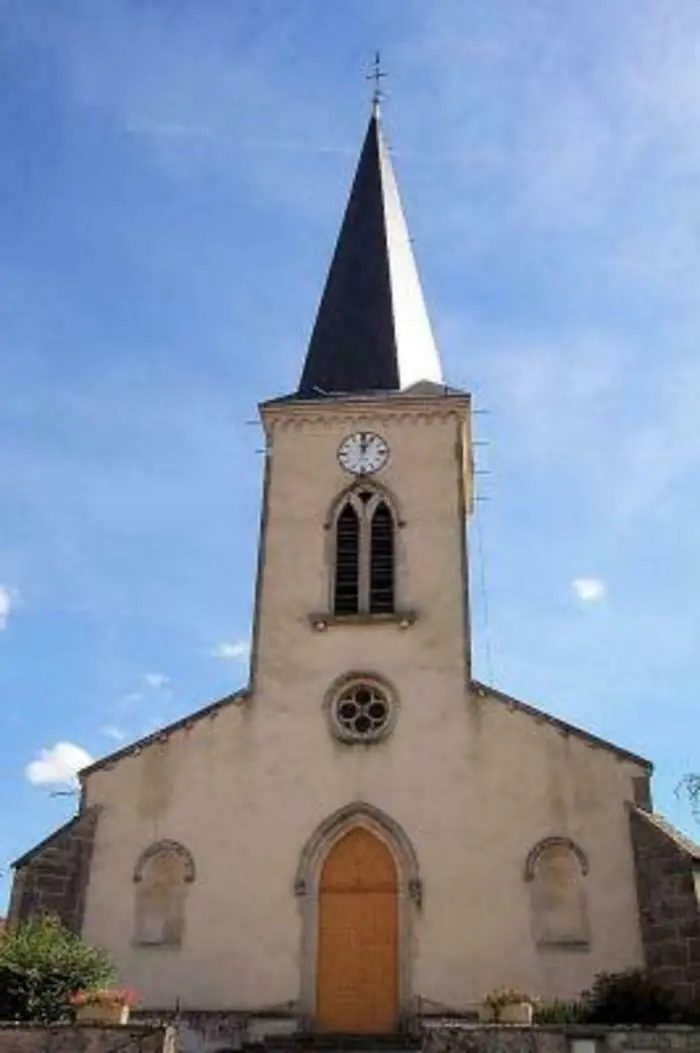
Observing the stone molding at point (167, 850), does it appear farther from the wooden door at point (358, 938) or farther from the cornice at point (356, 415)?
the cornice at point (356, 415)

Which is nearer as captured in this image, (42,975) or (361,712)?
(42,975)

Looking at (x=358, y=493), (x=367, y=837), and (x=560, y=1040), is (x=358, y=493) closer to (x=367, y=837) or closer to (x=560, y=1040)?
(x=367, y=837)

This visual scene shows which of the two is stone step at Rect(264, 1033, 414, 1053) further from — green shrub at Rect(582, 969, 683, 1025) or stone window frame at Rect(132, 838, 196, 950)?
green shrub at Rect(582, 969, 683, 1025)

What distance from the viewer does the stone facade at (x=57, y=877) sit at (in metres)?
17.7

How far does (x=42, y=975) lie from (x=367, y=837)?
6.00 m

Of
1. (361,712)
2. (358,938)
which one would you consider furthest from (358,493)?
(358,938)

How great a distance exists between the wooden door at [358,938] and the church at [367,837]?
0.03 metres

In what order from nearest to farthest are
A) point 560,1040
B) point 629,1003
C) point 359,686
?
point 560,1040 < point 629,1003 < point 359,686

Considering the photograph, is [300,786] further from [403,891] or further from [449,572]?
[449,572]

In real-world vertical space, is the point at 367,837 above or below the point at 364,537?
below

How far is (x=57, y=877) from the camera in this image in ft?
59.1

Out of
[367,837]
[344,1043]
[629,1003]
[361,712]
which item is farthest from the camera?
[361,712]

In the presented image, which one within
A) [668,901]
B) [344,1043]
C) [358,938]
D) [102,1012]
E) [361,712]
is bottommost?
[344,1043]

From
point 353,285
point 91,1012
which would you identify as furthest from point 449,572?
point 91,1012
